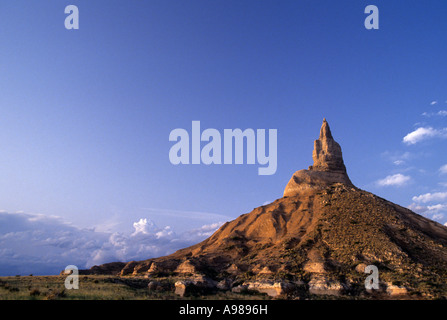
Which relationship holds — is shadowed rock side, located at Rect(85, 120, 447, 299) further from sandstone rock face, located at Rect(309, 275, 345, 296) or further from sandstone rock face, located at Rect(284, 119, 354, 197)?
sandstone rock face, located at Rect(284, 119, 354, 197)

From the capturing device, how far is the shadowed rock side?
49.5 meters

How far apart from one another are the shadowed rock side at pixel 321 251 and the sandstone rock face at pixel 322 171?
444mm

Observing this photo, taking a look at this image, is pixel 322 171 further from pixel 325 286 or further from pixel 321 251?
pixel 325 286

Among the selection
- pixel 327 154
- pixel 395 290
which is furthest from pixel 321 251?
pixel 327 154

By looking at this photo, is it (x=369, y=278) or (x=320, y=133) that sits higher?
(x=320, y=133)

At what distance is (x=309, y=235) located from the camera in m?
68.9

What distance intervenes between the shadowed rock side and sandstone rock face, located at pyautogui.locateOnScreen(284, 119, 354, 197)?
44 centimetres

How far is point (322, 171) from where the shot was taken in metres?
98.7

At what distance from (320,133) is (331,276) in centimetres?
6678

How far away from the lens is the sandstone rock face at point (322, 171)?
96.0 metres

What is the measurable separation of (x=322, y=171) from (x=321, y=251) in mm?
41899

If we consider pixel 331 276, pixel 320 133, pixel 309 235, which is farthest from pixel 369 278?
pixel 320 133
